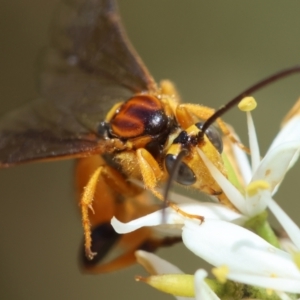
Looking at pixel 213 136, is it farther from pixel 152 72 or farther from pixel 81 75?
pixel 152 72

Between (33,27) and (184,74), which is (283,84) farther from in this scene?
(33,27)

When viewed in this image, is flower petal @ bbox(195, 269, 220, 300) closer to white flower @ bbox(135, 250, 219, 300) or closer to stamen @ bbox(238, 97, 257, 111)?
white flower @ bbox(135, 250, 219, 300)

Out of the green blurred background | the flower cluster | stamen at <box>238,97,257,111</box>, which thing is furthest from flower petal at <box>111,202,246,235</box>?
the green blurred background

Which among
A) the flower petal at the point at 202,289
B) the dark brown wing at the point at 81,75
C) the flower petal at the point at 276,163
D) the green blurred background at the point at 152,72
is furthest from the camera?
the green blurred background at the point at 152,72

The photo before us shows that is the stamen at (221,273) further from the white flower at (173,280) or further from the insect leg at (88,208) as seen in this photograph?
the insect leg at (88,208)

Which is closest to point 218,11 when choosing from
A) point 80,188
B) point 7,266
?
point 7,266

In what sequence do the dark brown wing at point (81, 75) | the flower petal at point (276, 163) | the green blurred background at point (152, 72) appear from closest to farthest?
the flower petal at point (276, 163) < the dark brown wing at point (81, 75) < the green blurred background at point (152, 72)

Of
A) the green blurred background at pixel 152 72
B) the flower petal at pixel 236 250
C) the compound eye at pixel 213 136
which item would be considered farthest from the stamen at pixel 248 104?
the green blurred background at pixel 152 72
